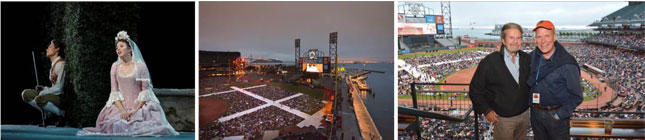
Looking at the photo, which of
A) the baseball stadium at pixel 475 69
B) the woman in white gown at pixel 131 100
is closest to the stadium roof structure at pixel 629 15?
the baseball stadium at pixel 475 69

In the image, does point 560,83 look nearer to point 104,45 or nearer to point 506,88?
point 506,88

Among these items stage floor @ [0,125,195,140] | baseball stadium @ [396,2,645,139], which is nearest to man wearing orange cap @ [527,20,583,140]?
baseball stadium @ [396,2,645,139]

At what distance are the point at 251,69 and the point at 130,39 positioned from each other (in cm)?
131

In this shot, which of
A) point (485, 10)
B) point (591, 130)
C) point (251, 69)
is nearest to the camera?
point (591, 130)

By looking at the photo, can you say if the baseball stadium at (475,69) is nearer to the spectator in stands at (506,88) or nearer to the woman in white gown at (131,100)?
the spectator in stands at (506,88)

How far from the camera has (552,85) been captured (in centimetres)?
332

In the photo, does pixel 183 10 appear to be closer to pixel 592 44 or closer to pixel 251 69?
pixel 251 69

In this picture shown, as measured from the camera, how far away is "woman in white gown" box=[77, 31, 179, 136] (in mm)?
4215

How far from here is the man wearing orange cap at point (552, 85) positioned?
3.32 meters

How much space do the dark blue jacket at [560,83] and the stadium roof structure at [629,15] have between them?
35.7 inches

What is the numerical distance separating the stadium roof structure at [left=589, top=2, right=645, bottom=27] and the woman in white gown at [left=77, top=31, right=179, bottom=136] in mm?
4378

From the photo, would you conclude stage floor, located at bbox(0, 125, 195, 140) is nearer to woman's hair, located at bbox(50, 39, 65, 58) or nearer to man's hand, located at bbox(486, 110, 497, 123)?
woman's hair, located at bbox(50, 39, 65, 58)

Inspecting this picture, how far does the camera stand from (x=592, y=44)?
3.87 m

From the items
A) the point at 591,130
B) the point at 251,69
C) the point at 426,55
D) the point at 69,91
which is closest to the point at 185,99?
the point at 251,69
